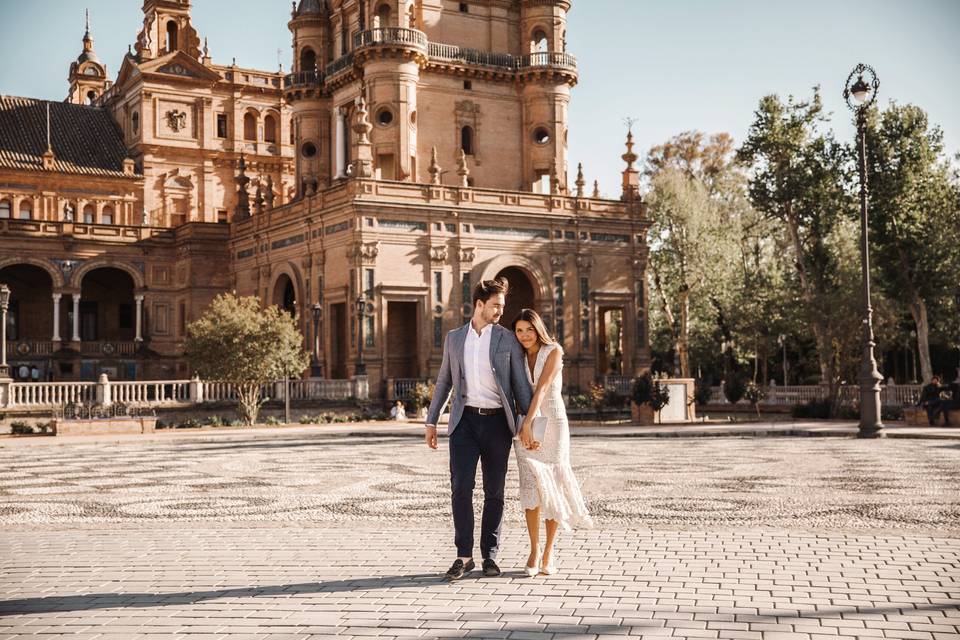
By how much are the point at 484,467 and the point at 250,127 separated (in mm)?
59578

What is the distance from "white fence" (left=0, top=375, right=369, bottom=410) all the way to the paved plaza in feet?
60.8

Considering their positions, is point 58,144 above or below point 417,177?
above

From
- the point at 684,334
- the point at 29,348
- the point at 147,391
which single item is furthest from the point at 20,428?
the point at 684,334

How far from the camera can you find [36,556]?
9.12 metres

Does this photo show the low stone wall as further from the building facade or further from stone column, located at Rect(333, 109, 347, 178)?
stone column, located at Rect(333, 109, 347, 178)

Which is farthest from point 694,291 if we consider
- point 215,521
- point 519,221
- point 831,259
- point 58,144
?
point 215,521

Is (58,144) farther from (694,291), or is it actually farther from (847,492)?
(847,492)

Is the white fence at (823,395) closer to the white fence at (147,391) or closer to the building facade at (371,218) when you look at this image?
the building facade at (371,218)

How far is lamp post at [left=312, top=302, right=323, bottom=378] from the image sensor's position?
128 ft

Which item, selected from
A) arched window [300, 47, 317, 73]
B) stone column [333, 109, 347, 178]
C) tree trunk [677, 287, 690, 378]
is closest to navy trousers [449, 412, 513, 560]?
stone column [333, 109, 347, 178]

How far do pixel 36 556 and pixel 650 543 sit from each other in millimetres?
5160

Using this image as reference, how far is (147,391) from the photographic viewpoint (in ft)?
125

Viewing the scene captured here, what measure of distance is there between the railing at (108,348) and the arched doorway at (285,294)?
8.94 meters

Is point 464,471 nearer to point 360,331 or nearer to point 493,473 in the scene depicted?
point 493,473
